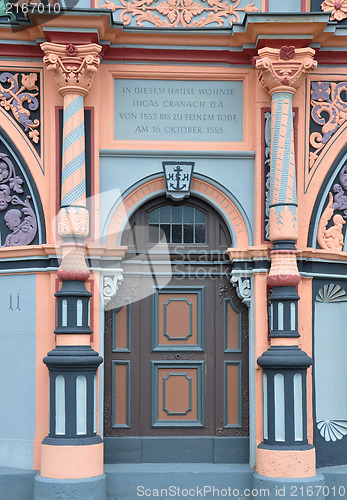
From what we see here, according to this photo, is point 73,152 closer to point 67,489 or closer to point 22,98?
point 22,98

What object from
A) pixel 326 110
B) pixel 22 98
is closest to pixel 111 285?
pixel 22 98

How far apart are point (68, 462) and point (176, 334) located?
1831 millimetres

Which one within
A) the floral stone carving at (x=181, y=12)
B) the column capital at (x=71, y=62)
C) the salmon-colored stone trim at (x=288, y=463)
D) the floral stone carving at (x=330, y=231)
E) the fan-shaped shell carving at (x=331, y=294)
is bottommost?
the salmon-colored stone trim at (x=288, y=463)

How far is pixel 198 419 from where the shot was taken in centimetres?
767

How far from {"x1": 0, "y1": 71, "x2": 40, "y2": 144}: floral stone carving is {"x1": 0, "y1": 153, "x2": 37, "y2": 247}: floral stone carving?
463mm

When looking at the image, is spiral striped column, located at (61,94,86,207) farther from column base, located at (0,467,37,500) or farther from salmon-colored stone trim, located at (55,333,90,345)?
column base, located at (0,467,37,500)

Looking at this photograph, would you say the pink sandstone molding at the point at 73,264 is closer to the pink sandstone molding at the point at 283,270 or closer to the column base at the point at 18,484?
the pink sandstone molding at the point at 283,270

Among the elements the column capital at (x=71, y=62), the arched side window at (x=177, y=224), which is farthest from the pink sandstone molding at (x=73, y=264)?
the column capital at (x=71, y=62)

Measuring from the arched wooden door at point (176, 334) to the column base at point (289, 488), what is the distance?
774mm

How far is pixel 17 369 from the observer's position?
741 cm

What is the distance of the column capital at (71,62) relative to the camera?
715 centimetres

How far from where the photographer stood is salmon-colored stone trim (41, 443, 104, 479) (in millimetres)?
6859

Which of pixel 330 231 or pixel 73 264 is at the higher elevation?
pixel 330 231

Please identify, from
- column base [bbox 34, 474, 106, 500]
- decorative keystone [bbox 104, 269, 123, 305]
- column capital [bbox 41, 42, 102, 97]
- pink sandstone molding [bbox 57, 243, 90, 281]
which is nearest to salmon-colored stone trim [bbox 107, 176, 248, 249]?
decorative keystone [bbox 104, 269, 123, 305]
